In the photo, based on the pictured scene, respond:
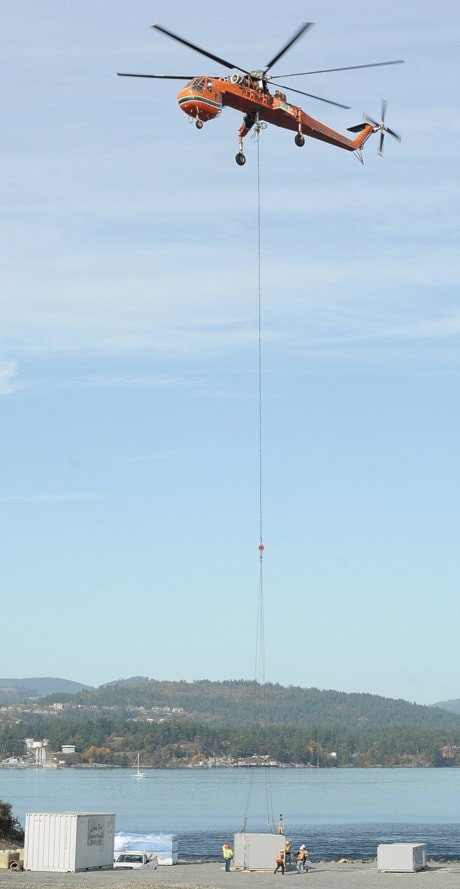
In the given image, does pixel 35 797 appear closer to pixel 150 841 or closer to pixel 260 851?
pixel 150 841

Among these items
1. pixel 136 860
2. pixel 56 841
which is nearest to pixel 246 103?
pixel 56 841

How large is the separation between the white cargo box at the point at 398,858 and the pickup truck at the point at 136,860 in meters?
11.8

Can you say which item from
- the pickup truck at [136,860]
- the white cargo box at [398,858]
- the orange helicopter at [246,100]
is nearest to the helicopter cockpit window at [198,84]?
the orange helicopter at [246,100]

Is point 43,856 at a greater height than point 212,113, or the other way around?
point 212,113

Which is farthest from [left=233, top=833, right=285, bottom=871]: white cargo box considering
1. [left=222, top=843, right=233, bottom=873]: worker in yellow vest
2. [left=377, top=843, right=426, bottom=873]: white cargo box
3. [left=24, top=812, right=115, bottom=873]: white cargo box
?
[left=24, top=812, right=115, bottom=873]: white cargo box

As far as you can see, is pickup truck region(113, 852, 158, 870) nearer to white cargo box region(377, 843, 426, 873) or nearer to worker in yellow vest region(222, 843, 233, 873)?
worker in yellow vest region(222, 843, 233, 873)

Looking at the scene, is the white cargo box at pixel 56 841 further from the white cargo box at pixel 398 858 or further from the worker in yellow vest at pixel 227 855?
the white cargo box at pixel 398 858

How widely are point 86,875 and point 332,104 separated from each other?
110 feet

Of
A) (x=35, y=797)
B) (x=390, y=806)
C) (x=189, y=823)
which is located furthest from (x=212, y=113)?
(x=35, y=797)

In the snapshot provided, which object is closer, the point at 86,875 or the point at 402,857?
the point at 86,875

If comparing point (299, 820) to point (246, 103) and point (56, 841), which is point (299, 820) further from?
point (246, 103)

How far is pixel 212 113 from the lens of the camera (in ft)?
151

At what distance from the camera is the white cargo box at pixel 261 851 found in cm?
5225

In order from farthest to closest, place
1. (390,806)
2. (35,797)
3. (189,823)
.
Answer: (35,797) < (390,806) < (189,823)
